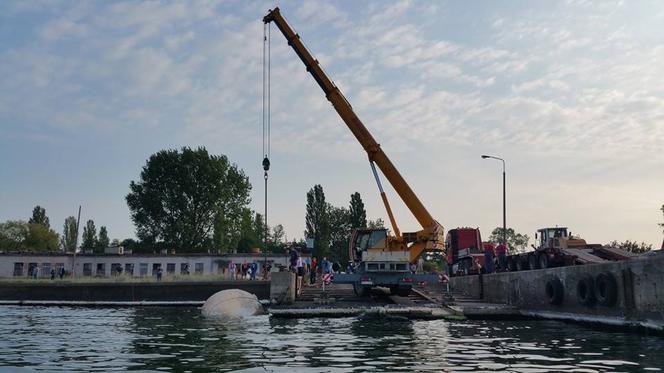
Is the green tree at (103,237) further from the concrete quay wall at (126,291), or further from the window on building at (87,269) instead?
the concrete quay wall at (126,291)

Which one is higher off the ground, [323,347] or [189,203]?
[189,203]

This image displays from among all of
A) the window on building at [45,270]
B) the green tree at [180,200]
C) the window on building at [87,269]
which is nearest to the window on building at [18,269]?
the window on building at [45,270]

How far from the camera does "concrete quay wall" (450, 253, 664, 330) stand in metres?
16.6

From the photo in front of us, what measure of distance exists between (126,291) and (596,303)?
3006 centimetres

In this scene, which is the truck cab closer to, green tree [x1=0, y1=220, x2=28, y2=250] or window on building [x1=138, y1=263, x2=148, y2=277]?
window on building [x1=138, y1=263, x2=148, y2=277]

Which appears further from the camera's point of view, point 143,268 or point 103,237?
point 103,237

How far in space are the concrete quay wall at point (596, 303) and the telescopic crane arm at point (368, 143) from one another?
4.24 meters

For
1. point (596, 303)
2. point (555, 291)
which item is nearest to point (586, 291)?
point (596, 303)

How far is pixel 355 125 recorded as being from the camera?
1288 inches

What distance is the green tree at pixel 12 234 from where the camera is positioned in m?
109

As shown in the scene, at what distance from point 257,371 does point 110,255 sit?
65.5 metres

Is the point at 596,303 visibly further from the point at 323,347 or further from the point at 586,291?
the point at 323,347

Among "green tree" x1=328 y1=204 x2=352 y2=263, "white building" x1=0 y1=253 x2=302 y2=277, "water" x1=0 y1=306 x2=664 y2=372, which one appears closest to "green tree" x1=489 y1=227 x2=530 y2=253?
"green tree" x1=328 y1=204 x2=352 y2=263

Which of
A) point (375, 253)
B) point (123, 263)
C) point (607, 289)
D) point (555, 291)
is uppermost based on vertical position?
point (375, 253)
